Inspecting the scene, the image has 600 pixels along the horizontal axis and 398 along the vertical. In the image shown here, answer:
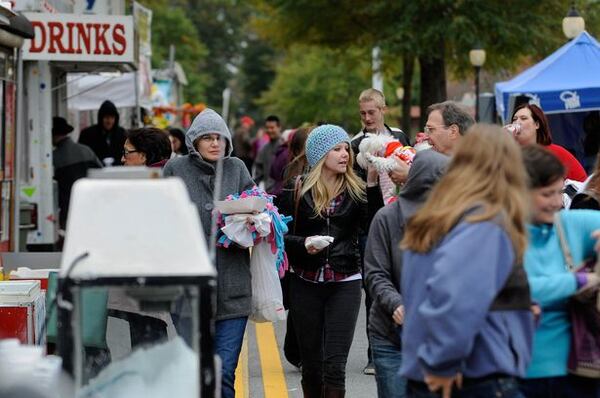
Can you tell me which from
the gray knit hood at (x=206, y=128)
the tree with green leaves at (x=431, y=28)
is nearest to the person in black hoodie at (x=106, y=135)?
the gray knit hood at (x=206, y=128)

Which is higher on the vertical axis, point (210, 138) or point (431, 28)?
point (431, 28)

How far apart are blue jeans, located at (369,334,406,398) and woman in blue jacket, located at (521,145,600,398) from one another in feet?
3.85

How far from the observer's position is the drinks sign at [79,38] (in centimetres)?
1416

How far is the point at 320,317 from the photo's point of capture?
770 cm

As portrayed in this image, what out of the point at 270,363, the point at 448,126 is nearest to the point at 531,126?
the point at 448,126

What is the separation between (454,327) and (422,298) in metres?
0.32

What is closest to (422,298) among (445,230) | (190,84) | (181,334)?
(445,230)

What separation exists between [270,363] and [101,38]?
5204 millimetres

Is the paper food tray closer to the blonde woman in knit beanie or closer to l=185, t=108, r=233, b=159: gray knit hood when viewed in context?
l=185, t=108, r=233, b=159: gray knit hood

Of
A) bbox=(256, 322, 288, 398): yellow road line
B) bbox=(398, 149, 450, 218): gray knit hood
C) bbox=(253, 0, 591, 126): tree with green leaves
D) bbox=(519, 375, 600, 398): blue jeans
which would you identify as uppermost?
bbox=(253, 0, 591, 126): tree with green leaves

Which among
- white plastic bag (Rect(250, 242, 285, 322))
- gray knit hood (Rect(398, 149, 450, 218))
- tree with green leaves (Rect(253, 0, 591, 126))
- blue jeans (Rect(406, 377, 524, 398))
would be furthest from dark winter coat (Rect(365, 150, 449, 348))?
tree with green leaves (Rect(253, 0, 591, 126))

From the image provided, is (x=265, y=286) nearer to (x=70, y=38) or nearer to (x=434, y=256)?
(x=434, y=256)

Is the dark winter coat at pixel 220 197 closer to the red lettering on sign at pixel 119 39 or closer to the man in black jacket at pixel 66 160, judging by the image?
the red lettering on sign at pixel 119 39

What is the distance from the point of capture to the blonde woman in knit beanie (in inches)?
299
